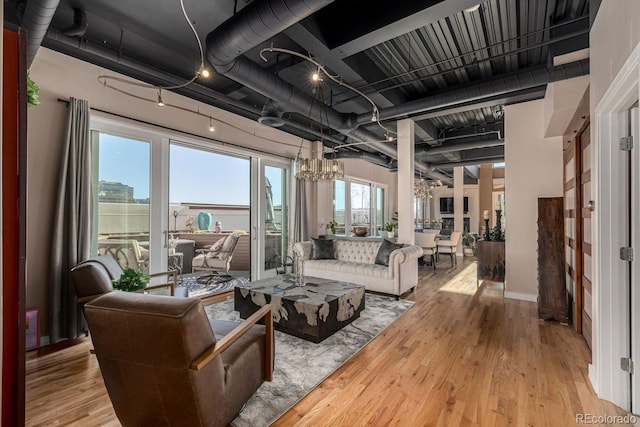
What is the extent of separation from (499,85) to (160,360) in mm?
4568

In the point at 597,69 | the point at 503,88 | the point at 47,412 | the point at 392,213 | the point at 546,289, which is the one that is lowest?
the point at 47,412

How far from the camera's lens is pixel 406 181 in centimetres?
539

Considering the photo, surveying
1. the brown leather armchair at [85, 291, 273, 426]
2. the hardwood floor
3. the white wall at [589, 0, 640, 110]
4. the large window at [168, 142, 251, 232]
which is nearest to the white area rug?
the hardwood floor

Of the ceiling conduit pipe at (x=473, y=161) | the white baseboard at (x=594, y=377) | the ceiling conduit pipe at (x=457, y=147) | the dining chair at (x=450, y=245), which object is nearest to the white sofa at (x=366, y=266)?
the white baseboard at (x=594, y=377)

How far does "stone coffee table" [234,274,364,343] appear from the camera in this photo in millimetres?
2994

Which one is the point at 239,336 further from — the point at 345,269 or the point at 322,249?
the point at 322,249

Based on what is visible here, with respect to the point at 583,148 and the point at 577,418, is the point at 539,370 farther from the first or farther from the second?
the point at 583,148

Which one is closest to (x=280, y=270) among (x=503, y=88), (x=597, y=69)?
(x=503, y=88)

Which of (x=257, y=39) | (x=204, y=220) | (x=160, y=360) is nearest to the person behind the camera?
(x=160, y=360)

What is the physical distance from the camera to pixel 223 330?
2160mm

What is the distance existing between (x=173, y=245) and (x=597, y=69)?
7.00m

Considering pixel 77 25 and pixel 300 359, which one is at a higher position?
pixel 77 25

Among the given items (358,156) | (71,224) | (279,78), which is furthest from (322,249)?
(71,224)

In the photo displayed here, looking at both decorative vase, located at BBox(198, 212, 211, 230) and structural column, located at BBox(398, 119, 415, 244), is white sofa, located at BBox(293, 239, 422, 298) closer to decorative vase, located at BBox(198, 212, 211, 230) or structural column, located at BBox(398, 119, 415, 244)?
structural column, located at BBox(398, 119, 415, 244)
